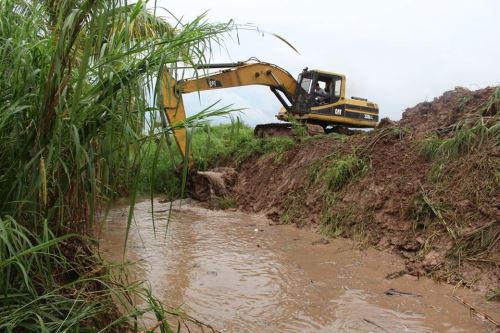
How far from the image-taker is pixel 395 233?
637 cm

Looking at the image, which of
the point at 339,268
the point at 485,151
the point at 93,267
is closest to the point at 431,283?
the point at 339,268

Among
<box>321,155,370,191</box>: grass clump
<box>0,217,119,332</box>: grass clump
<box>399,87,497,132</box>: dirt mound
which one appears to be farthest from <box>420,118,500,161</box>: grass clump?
<box>0,217,119,332</box>: grass clump

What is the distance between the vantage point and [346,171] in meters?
8.03

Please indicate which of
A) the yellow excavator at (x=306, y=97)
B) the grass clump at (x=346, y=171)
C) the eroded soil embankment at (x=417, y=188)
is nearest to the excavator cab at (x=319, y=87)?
the yellow excavator at (x=306, y=97)

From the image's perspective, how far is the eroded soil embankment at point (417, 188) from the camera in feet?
17.8

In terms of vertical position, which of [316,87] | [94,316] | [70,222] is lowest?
[94,316]

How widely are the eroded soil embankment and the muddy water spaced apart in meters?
0.35

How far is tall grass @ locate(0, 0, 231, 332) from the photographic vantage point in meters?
2.41

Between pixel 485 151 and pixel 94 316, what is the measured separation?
5.49 meters

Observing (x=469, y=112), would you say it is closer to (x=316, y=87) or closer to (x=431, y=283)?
(x=431, y=283)

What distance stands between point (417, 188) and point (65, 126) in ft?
17.3

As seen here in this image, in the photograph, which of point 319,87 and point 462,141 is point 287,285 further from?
point 319,87

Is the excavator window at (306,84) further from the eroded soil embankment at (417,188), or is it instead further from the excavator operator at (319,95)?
the eroded soil embankment at (417,188)

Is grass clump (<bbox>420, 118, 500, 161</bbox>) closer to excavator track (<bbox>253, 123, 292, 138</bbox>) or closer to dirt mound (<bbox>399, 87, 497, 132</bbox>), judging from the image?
dirt mound (<bbox>399, 87, 497, 132</bbox>)
